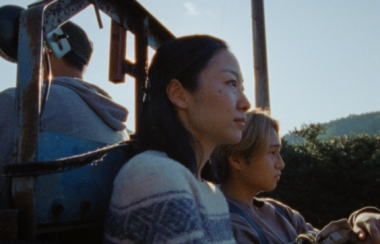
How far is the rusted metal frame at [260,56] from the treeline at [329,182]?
321 centimetres

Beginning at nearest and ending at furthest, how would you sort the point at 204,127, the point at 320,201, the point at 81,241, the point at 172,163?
1. the point at 172,163
2. the point at 81,241
3. the point at 204,127
4. the point at 320,201

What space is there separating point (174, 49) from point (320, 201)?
7991 millimetres

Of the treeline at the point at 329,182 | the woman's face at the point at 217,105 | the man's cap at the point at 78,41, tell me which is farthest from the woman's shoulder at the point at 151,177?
the treeline at the point at 329,182

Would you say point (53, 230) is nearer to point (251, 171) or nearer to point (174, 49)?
point (174, 49)

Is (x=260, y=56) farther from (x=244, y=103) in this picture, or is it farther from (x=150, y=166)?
(x=150, y=166)

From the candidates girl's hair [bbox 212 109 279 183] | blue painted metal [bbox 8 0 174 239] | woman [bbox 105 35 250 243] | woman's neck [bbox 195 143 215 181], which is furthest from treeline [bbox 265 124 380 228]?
blue painted metal [bbox 8 0 174 239]

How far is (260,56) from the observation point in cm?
702

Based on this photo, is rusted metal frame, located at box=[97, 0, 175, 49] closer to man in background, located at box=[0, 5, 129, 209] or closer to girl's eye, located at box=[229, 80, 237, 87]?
man in background, located at box=[0, 5, 129, 209]

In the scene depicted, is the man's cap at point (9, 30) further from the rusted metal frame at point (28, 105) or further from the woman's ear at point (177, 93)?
the woman's ear at point (177, 93)

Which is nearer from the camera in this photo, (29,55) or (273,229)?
(29,55)

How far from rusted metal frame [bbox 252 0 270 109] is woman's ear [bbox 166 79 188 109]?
16.1 ft

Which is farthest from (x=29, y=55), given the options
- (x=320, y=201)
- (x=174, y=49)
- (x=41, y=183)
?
(x=320, y=201)

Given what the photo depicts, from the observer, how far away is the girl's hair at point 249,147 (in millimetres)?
2543

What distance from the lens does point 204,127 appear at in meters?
1.75
